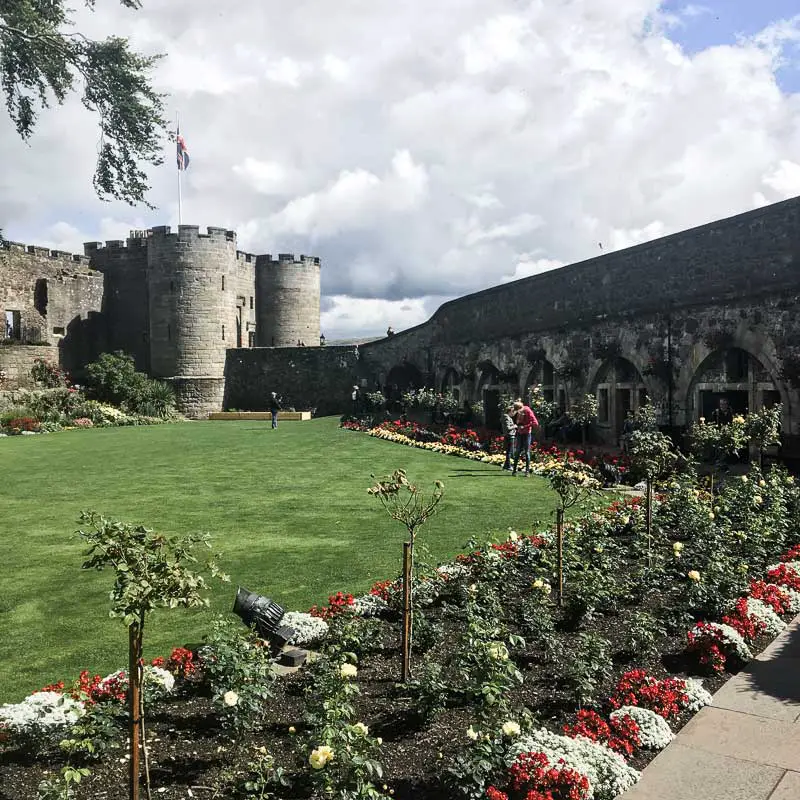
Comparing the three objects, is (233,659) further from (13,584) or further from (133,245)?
(133,245)

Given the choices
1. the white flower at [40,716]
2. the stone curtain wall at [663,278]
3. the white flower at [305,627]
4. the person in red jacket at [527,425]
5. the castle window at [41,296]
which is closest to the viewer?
the white flower at [40,716]

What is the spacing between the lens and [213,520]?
10.6 metres

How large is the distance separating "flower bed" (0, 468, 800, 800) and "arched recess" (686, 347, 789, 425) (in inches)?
284

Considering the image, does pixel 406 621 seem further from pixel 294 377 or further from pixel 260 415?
pixel 294 377

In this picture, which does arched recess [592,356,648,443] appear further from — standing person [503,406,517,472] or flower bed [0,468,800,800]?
flower bed [0,468,800,800]

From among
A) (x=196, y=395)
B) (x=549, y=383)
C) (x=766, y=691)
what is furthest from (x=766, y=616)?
(x=196, y=395)

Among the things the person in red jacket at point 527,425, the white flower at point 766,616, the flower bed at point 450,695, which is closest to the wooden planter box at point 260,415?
the person in red jacket at point 527,425

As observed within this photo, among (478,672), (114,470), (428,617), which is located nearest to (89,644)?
(428,617)

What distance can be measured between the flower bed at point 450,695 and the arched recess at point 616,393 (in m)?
10.1

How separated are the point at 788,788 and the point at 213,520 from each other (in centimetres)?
837

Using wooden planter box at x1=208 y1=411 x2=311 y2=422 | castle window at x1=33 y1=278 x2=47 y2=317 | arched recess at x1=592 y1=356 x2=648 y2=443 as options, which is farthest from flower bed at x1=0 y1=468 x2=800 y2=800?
castle window at x1=33 y1=278 x2=47 y2=317

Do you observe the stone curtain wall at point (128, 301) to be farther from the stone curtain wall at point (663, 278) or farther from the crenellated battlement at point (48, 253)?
the stone curtain wall at point (663, 278)

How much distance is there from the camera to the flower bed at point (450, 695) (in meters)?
3.84

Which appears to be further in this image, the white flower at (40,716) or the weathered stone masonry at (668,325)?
the weathered stone masonry at (668,325)
